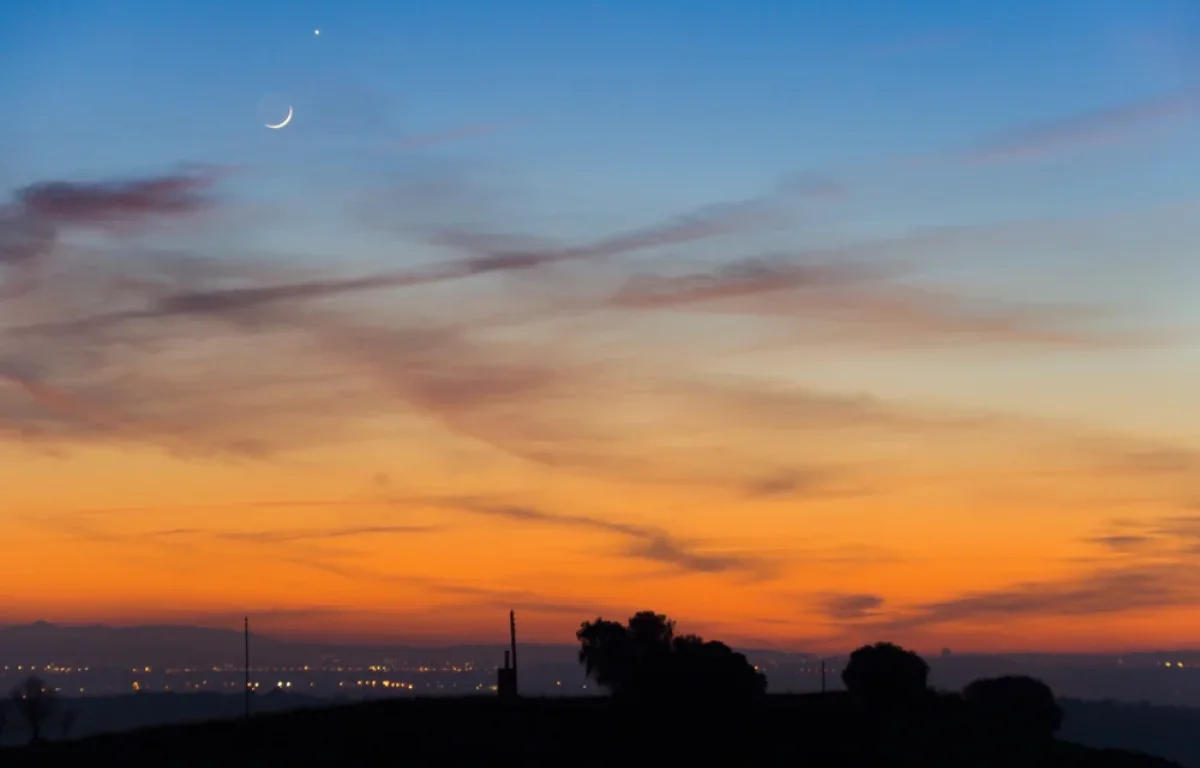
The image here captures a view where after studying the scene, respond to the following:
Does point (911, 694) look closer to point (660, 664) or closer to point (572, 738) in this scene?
point (660, 664)

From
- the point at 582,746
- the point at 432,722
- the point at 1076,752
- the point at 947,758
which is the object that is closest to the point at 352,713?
the point at 432,722

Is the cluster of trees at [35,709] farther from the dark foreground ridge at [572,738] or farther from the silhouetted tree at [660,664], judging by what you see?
the silhouetted tree at [660,664]

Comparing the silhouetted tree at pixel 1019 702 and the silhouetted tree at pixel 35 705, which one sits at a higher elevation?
the silhouetted tree at pixel 35 705

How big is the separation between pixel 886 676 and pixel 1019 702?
20.0 metres

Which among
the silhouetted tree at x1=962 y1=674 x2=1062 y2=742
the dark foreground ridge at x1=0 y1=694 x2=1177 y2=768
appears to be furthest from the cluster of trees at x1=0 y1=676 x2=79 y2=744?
the silhouetted tree at x1=962 y1=674 x2=1062 y2=742

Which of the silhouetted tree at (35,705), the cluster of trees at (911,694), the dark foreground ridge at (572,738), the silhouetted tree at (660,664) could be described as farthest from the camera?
the silhouetted tree at (35,705)

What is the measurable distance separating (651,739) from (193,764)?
1092 inches

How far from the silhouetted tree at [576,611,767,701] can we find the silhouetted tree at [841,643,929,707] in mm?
7861

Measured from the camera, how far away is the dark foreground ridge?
86.0m

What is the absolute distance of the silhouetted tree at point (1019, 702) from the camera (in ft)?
417

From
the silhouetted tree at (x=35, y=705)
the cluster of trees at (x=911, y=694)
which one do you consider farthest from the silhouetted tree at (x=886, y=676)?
the silhouetted tree at (x=35, y=705)

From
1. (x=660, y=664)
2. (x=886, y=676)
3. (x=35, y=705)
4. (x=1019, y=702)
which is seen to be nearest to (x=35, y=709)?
(x=35, y=705)

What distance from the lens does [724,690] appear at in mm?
109438

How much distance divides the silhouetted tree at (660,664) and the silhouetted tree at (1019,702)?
19206 mm
